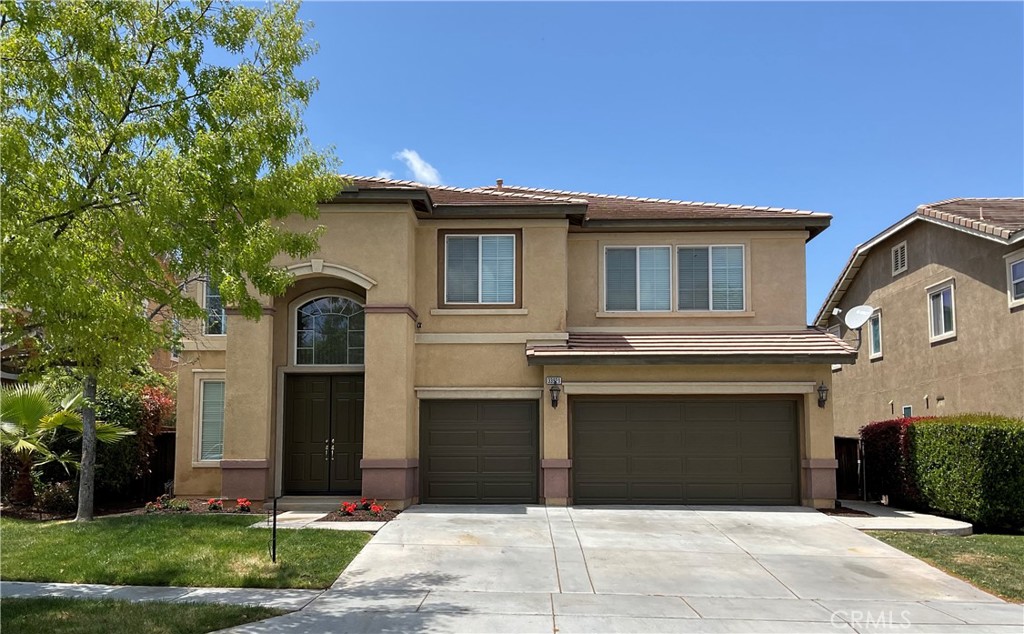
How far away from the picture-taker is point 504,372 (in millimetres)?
15695

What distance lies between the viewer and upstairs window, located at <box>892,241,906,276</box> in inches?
867

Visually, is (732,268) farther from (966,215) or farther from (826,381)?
(966,215)

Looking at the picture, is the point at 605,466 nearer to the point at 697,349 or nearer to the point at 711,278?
the point at 697,349

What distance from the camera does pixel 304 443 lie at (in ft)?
52.4

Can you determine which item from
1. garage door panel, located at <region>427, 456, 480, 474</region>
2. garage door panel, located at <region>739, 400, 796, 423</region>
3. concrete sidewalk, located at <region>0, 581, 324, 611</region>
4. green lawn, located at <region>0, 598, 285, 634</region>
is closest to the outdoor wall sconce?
garage door panel, located at <region>427, 456, 480, 474</region>

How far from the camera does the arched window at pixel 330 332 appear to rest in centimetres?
1605

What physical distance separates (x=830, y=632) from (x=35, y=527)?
11.7 m

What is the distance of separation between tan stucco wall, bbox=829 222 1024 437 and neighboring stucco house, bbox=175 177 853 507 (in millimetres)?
4639

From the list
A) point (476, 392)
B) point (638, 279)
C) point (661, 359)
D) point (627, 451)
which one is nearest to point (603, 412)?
point (627, 451)

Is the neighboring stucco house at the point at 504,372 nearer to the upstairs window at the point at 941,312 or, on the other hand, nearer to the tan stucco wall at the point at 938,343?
the tan stucco wall at the point at 938,343

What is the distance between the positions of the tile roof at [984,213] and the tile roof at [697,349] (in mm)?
4768

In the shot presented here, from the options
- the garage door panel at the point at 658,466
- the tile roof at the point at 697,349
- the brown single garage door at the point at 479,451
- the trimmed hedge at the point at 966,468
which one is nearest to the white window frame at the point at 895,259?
the trimmed hedge at the point at 966,468

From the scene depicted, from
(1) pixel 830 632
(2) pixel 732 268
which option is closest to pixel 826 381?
(2) pixel 732 268

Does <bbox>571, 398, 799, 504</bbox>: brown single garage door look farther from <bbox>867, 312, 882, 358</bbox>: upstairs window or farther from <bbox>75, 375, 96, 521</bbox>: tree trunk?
<bbox>867, 312, 882, 358</bbox>: upstairs window
